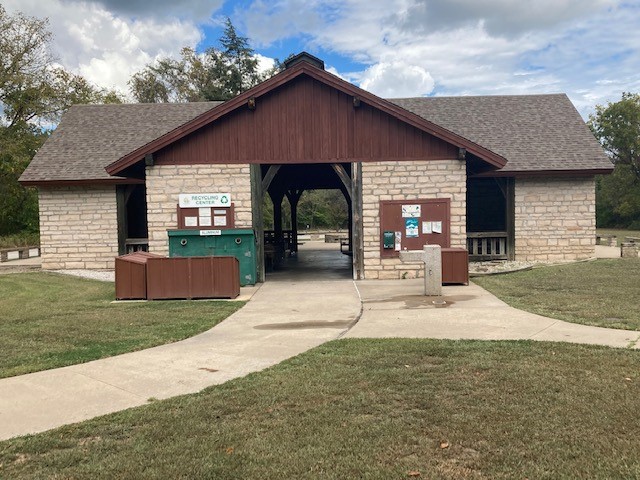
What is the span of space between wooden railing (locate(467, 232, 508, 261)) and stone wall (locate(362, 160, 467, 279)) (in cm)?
398

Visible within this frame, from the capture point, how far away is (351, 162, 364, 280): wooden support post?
579 inches

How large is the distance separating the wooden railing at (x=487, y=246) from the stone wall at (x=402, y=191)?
398cm

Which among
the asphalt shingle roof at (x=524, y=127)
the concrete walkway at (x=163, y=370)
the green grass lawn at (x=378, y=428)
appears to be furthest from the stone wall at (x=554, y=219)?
the green grass lawn at (x=378, y=428)

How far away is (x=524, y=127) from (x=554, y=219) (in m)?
4.32

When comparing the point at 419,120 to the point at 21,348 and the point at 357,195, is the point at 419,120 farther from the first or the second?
the point at 21,348

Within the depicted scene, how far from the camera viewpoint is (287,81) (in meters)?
14.2

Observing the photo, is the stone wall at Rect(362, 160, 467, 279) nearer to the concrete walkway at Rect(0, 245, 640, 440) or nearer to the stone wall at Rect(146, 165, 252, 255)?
the concrete walkway at Rect(0, 245, 640, 440)

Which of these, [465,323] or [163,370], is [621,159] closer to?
[465,323]

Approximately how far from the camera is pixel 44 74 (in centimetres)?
3797

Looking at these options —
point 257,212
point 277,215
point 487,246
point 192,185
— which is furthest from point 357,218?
point 277,215

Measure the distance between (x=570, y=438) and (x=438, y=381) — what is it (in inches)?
61.0

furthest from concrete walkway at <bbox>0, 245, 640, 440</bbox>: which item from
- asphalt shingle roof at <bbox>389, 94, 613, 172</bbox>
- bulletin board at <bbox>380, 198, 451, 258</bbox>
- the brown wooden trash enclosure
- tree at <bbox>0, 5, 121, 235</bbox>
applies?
tree at <bbox>0, 5, 121, 235</bbox>

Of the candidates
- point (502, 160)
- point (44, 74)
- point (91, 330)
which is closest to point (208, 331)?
point (91, 330)

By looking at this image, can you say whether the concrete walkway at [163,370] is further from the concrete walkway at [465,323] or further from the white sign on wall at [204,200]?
the white sign on wall at [204,200]
